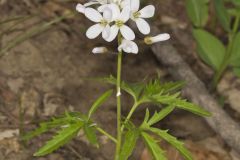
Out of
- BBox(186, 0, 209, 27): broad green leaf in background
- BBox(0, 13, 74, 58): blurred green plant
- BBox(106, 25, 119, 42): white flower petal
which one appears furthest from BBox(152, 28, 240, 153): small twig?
BBox(106, 25, 119, 42): white flower petal

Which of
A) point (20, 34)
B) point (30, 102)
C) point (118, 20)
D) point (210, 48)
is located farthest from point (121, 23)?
point (210, 48)

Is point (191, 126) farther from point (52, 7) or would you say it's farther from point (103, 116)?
point (52, 7)

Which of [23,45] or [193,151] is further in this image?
[23,45]

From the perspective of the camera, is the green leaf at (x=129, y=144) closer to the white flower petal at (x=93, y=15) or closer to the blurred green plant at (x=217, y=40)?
the white flower petal at (x=93, y=15)

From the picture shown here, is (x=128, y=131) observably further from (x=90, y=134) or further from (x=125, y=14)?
(x=125, y=14)

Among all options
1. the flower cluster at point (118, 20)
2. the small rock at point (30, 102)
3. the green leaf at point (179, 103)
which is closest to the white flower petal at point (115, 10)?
the flower cluster at point (118, 20)

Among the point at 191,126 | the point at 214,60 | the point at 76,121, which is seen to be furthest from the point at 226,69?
the point at 76,121
